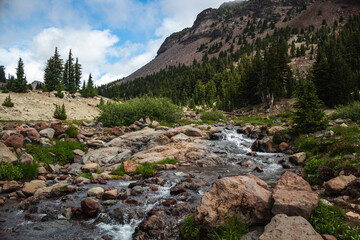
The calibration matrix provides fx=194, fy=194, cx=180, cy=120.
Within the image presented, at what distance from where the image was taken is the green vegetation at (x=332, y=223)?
4.05 m

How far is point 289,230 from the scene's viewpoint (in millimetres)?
3881

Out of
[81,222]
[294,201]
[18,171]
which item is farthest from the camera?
[18,171]

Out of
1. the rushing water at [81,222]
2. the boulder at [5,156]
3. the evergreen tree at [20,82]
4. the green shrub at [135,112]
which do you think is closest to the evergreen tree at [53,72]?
the evergreen tree at [20,82]

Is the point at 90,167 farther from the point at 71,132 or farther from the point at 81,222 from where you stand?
the point at 81,222

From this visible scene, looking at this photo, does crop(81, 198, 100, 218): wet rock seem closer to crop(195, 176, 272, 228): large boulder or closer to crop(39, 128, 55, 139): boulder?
crop(195, 176, 272, 228): large boulder

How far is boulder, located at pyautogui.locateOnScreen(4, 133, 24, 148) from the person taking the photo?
12.9 meters

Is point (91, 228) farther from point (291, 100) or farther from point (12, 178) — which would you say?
point (291, 100)

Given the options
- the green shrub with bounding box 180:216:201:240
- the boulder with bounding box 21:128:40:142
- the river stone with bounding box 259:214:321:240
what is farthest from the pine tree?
the boulder with bounding box 21:128:40:142

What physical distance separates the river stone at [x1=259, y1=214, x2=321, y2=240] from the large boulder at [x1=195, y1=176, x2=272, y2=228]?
775 mm

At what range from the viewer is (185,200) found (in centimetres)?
746

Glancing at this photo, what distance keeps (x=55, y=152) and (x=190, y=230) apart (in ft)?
42.5

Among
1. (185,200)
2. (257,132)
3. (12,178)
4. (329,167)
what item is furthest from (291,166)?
(12,178)

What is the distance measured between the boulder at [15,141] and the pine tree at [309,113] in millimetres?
21755

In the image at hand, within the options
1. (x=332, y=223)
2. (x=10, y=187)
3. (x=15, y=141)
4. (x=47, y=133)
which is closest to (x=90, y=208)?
(x=10, y=187)
